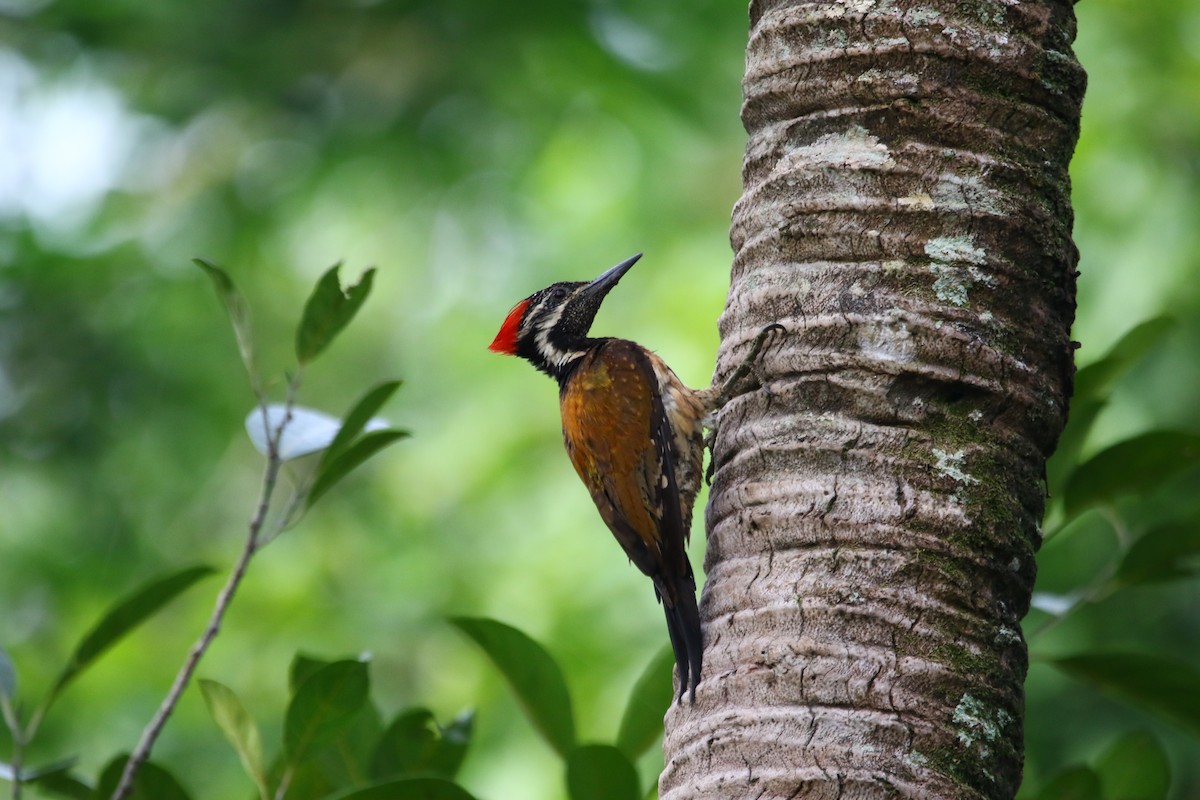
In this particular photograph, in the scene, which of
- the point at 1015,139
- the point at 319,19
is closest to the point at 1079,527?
the point at 1015,139

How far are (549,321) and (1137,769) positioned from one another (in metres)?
2.31

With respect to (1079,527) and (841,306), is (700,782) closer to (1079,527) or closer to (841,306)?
(841,306)

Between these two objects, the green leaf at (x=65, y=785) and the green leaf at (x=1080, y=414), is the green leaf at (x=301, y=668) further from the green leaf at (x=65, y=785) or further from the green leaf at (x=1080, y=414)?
the green leaf at (x=1080, y=414)

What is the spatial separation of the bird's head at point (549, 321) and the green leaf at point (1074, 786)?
217 centimetres

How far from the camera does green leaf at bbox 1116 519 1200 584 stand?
301 centimetres

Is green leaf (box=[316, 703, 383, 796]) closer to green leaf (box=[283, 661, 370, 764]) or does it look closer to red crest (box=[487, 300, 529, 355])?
green leaf (box=[283, 661, 370, 764])

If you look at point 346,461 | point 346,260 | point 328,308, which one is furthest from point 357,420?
point 346,260

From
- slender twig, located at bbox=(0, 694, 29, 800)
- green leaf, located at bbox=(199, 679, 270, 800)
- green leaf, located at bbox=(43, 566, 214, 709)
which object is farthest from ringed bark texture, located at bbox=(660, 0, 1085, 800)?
slender twig, located at bbox=(0, 694, 29, 800)

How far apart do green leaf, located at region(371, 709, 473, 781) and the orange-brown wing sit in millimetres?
708

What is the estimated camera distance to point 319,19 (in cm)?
749

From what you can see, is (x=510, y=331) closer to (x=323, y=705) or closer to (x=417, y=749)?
(x=417, y=749)

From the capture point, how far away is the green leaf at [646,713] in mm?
3029

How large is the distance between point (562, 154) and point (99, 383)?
11.1 feet

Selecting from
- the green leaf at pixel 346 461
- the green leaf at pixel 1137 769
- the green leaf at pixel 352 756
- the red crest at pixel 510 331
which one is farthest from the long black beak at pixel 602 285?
the green leaf at pixel 1137 769
